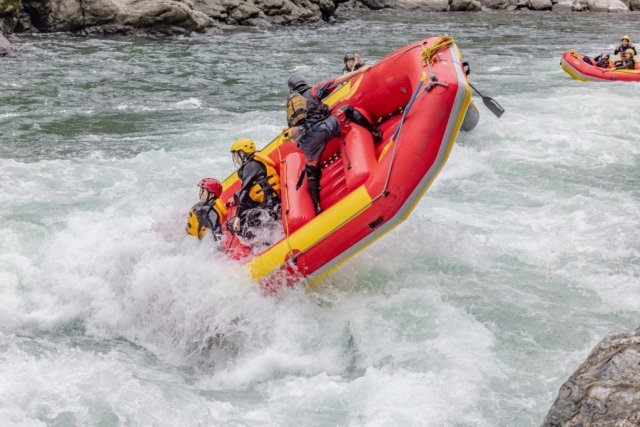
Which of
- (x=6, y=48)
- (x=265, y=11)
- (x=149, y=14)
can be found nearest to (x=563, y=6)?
(x=265, y=11)

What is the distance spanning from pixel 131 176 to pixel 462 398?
19.1 ft

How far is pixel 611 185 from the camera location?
8.39 metres

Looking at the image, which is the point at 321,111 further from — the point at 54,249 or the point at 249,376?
the point at 54,249

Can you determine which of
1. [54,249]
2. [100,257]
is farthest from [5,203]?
[100,257]

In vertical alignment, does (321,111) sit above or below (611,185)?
above

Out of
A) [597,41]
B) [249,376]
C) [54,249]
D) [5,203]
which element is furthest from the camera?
[597,41]

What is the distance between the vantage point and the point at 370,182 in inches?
221

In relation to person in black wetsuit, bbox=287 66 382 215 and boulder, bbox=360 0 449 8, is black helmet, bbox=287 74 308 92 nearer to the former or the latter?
person in black wetsuit, bbox=287 66 382 215

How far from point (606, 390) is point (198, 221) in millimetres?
4328

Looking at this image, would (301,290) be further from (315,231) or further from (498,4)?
(498,4)

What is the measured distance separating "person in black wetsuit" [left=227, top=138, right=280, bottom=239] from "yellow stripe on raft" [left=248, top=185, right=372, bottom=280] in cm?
48

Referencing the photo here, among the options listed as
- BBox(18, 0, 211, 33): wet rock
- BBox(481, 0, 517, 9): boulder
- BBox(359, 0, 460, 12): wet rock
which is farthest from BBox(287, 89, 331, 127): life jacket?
BBox(481, 0, 517, 9): boulder

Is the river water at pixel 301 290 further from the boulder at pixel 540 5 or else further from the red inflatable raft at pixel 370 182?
the boulder at pixel 540 5

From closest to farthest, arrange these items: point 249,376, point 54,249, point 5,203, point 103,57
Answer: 1. point 249,376
2. point 54,249
3. point 5,203
4. point 103,57
